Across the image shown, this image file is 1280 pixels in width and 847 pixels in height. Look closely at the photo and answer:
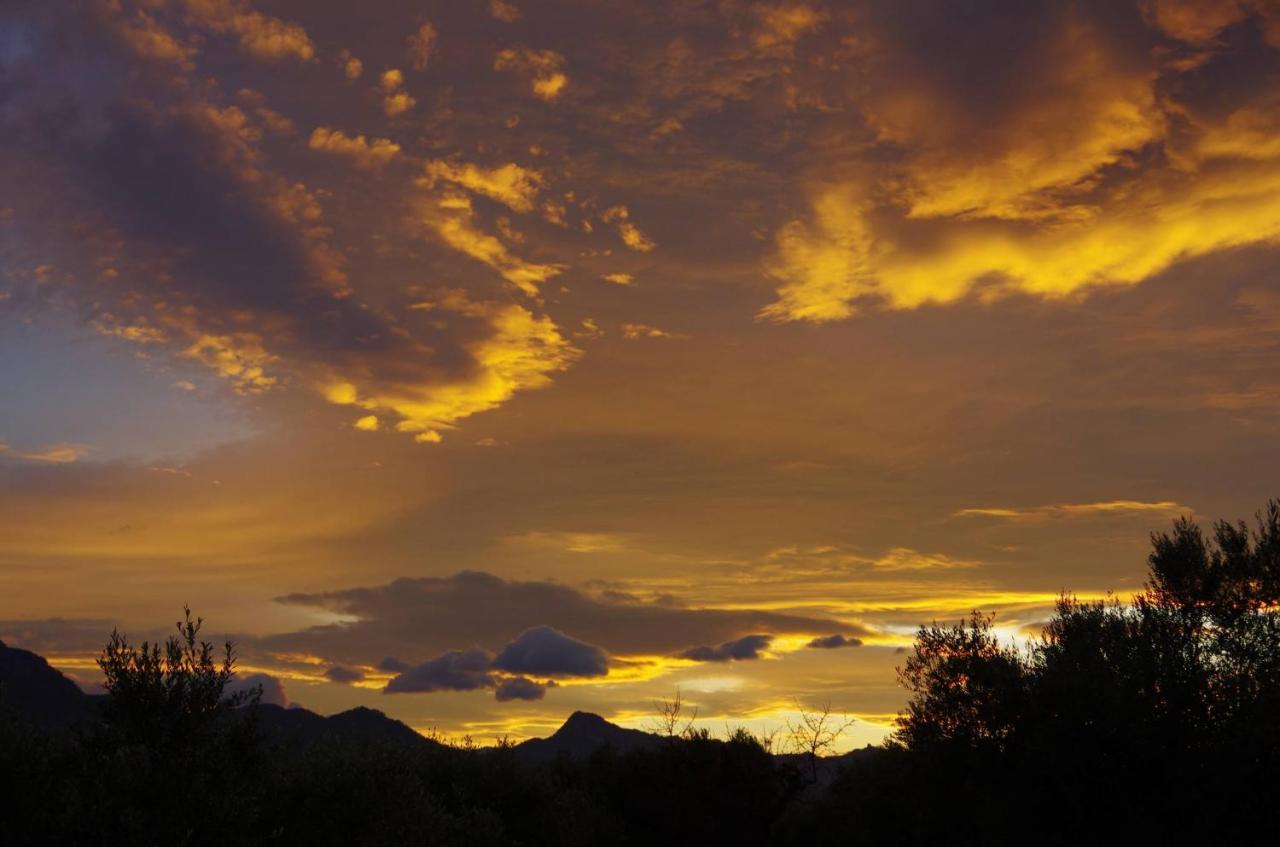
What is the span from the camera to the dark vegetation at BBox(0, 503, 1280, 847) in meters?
25.5

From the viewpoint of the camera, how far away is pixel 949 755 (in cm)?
3938

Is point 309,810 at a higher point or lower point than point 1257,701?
lower

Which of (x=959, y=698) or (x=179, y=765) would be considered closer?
(x=179, y=765)

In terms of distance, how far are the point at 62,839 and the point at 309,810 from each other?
30.6 feet

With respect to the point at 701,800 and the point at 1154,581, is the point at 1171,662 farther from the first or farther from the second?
the point at 701,800

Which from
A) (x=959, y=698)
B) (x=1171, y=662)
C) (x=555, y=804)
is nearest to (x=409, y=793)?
(x=555, y=804)

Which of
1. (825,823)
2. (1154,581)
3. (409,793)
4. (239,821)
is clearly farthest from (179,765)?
(825,823)

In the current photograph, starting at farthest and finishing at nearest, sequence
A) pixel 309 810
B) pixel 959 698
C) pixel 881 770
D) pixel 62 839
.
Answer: pixel 881 770 → pixel 959 698 → pixel 309 810 → pixel 62 839

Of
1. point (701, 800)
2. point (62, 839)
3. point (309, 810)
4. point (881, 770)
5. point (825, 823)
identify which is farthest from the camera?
point (701, 800)

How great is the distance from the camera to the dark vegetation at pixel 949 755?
25.5 metres

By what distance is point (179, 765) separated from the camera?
25.5 metres

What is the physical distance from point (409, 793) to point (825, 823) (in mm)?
31073

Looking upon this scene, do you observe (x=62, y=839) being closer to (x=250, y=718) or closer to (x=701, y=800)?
(x=250, y=718)

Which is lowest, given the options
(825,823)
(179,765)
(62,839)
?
(825,823)
